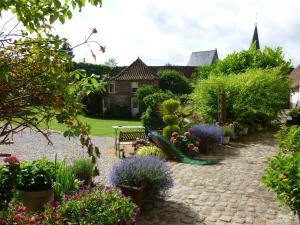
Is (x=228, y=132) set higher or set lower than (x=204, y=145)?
higher

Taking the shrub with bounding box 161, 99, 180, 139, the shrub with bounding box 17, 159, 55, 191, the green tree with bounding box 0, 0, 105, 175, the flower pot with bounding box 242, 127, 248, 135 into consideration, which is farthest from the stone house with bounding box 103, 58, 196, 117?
the green tree with bounding box 0, 0, 105, 175

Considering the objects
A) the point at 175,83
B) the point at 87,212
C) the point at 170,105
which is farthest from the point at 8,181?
the point at 175,83

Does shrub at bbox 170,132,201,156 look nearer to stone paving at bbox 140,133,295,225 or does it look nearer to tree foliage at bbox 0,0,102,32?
stone paving at bbox 140,133,295,225

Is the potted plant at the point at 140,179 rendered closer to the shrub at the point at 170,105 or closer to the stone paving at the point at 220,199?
the stone paving at the point at 220,199

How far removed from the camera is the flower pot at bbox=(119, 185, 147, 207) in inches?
223

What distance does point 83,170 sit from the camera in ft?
20.9

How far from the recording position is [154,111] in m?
18.8

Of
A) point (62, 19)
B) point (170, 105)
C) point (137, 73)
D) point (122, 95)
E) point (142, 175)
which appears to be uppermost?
point (137, 73)

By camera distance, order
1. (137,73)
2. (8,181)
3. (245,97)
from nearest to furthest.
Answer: (8,181)
(245,97)
(137,73)

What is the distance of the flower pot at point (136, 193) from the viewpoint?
18.6 feet

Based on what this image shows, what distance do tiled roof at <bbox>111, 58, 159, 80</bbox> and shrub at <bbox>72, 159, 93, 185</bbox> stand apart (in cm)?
2991

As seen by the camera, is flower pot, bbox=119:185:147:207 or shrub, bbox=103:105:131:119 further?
shrub, bbox=103:105:131:119

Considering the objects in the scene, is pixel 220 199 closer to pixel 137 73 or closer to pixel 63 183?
pixel 63 183

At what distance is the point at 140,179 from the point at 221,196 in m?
2.03
